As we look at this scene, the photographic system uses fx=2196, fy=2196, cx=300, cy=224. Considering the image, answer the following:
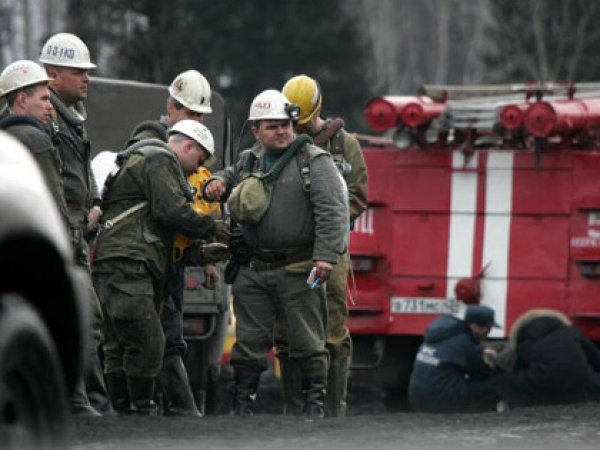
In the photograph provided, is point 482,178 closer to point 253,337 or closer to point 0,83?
point 253,337

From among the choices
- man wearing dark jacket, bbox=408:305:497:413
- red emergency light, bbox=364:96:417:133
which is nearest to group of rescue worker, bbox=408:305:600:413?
man wearing dark jacket, bbox=408:305:497:413

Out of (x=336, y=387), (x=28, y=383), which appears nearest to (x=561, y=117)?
(x=336, y=387)

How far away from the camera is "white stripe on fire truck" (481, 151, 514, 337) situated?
16.8 meters

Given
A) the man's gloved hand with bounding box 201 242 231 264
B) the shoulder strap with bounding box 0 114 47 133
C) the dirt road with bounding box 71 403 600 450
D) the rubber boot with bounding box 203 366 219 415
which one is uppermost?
the shoulder strap with bounding box 0 114 47 133

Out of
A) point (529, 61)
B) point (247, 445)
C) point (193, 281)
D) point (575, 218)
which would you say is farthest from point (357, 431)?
point (529, 61)

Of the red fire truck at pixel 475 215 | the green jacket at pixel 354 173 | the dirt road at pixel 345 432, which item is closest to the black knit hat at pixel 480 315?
the red fire truck at pixel 475 215

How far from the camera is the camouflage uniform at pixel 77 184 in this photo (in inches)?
442

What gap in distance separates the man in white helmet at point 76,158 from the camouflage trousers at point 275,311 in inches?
32.3

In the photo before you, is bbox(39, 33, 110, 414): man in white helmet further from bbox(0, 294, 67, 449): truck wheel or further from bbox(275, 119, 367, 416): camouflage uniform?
bbox(0, 294, 67, 449): truck wheel

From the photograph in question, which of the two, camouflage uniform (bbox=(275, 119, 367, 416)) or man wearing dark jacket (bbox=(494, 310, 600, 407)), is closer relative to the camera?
camouflage uniform (bbox=(275, 119, 367, 416))

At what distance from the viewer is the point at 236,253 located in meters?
12.1

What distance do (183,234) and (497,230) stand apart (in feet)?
18.1

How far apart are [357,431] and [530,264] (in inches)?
256

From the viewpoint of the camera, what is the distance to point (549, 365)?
1543 centimetres
